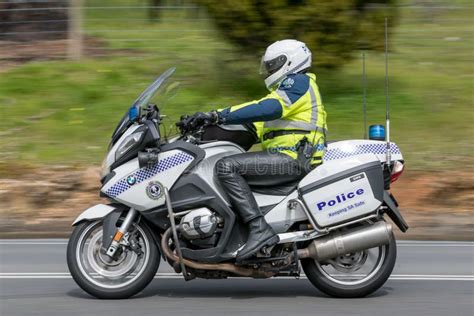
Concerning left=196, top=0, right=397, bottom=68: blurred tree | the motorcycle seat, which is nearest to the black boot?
the motorcycle seat

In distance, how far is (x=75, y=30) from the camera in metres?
15.9

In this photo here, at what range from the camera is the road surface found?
754 cm

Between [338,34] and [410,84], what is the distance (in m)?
1.83

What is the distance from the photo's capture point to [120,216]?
25.7 feet

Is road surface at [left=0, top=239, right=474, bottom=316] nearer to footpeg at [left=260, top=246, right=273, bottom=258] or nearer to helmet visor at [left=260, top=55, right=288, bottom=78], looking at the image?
footpeg at [left=260, top=246, right=273, bottom=258]

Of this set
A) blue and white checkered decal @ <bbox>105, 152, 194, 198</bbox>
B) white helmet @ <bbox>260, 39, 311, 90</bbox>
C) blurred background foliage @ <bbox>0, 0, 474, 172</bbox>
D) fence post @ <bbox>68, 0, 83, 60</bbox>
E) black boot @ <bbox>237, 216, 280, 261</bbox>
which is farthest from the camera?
fence post @ <bbox>68, 0, 83, 60</bbox>

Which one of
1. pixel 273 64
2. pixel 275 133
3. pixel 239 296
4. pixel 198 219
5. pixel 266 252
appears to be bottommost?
pixel 239 296

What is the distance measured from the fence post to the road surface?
22.2ft

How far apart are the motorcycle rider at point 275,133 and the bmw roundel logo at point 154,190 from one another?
435mm

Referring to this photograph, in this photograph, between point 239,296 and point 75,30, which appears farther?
point 75,30

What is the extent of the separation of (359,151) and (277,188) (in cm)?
67

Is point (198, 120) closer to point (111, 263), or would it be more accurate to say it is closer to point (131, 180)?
point (131, 180)

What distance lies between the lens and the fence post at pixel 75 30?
15.7 metres

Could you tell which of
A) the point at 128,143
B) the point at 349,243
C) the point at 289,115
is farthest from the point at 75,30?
the point at 349,243
